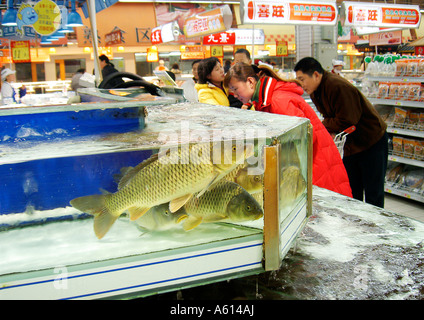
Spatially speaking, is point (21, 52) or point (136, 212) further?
point (21, 52)

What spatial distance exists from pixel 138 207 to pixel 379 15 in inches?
325

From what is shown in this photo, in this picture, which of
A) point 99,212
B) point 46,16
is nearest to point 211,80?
point 99,212

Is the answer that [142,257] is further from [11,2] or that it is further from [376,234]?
[11,2]

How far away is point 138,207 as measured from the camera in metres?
1.04

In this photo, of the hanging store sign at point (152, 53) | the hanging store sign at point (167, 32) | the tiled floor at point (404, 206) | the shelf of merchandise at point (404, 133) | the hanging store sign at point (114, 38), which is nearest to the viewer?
the tiled floor at point (404, 206)

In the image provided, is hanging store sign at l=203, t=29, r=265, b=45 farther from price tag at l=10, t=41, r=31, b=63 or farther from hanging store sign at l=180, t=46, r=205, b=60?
price tag at l=10, t=41, r=31, b=63

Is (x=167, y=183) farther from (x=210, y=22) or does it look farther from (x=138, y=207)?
(x=210, y=22)

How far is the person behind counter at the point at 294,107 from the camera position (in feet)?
7.77

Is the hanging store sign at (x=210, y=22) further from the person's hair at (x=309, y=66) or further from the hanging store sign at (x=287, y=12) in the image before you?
the person's hair at (x=309, y=66)

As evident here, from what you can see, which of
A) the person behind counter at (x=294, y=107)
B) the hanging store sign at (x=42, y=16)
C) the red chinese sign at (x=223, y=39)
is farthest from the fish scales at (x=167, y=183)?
the red chinese sign at (x=223, y=39)

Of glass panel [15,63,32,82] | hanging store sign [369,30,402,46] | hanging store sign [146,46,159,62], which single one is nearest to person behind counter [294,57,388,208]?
hanging store sign [369,30,402,46]

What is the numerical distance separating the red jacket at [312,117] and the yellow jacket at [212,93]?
921 millimetres

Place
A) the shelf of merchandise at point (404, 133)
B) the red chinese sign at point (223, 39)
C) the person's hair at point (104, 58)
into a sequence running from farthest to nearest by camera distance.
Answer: the red chinese sign at point (223, 39)
the person's hair at point (104, 58)
the shelf of merchandise at point (404, 133)
